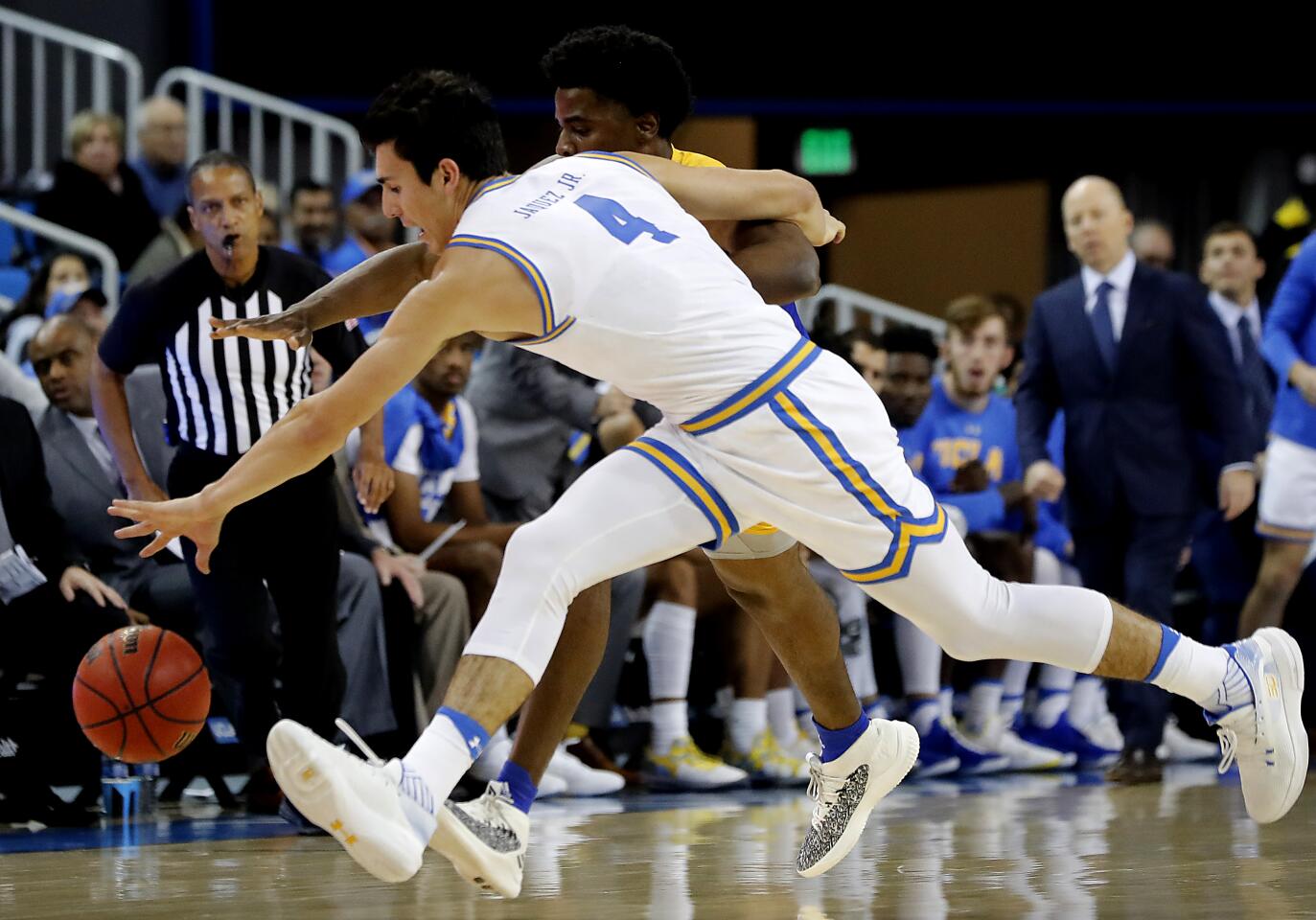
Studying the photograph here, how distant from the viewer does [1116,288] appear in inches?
272

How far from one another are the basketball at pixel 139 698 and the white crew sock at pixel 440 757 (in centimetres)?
161

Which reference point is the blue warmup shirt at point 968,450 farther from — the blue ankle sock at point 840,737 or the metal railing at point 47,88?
the metal railing at point 47,88

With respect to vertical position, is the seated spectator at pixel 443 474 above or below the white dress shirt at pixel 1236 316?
below

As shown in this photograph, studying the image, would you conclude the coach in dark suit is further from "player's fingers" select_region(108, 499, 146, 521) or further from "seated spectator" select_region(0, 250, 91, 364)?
"player's fingers" select_region(108, 499, 146, 521)

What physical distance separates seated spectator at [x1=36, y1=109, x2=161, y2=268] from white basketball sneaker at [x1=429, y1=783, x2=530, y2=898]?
574 cm

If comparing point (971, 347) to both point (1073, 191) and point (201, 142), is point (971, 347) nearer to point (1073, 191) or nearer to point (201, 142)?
point (1073, 191)

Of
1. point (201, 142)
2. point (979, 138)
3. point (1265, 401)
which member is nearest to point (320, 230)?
point (201, 142)

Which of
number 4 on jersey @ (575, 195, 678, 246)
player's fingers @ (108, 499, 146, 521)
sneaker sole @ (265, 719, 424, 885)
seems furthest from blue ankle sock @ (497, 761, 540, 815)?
number 4 on jersey @ (575, 195, 678, 246)

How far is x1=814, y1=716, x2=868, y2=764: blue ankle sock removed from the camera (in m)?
4.21

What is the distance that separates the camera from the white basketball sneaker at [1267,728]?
4.07 metres

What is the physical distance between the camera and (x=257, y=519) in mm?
5273

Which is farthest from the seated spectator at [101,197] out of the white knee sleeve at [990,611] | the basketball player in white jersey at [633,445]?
the white knee sleeve at [990,611]

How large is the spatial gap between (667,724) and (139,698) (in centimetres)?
227

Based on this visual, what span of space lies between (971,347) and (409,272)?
3.99m
